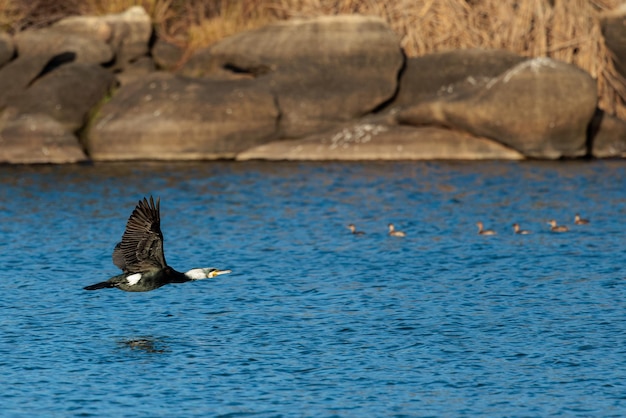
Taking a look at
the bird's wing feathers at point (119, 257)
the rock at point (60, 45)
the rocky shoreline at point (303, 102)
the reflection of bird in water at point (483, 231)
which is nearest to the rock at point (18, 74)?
the rocky shoreline at point (303, 102)

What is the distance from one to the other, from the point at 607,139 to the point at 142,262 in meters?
18.8

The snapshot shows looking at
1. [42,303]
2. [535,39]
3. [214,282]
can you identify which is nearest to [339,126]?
[535,39]

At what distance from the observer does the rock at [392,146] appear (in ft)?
93.4

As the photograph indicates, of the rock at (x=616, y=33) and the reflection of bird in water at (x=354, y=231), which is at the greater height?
the rock at (x=616, y=33)

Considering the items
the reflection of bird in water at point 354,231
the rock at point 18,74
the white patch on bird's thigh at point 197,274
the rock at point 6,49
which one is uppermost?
the white patch on bird's thigh at point 197,274

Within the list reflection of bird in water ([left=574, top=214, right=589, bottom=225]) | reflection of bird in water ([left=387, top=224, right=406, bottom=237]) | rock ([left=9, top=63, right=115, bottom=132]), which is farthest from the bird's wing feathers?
rock ([left=9, top=63, right=115, bottom=132])

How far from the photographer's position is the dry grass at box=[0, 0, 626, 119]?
31062 mm

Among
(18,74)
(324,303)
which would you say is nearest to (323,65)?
(18,74)

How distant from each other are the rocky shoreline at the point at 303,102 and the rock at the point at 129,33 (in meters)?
0.64

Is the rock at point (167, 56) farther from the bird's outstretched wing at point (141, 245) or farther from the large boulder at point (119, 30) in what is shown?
the bird's outstretched wing at point (141, 245)

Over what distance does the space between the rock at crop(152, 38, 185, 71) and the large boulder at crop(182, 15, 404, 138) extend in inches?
85.0

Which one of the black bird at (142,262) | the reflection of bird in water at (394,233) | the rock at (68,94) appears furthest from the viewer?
the rock at (68,94)

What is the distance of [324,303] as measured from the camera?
14.8 meters

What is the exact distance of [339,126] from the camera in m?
29.5
